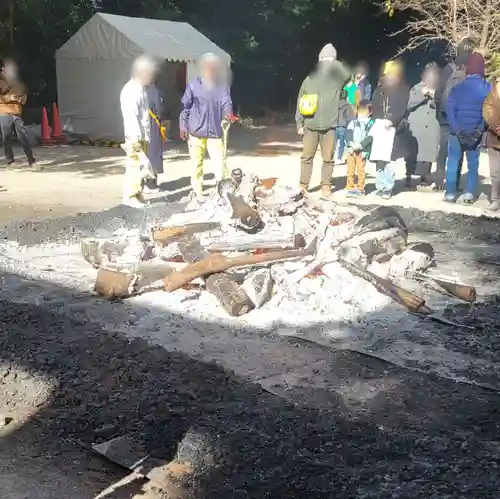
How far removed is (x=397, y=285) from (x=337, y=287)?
0.53 m

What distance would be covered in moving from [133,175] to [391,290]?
14.4ft

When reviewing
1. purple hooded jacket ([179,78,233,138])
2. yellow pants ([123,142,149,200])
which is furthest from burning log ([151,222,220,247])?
purple hooded jacket ([179,78,233,138])

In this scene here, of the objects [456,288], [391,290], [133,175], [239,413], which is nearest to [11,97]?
[133,175]

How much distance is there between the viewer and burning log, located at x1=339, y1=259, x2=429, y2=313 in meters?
5.03

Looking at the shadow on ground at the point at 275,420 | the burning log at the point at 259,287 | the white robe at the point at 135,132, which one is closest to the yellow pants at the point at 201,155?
the white robe at the point at 135,132

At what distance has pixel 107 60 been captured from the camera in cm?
1588

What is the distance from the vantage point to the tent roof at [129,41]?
15.5 m

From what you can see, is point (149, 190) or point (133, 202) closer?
point (133, 202)

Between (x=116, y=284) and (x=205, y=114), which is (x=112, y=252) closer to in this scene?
(x=116, y=284)

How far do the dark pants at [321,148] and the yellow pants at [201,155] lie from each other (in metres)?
1.15

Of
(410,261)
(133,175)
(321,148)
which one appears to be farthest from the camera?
(321,148)

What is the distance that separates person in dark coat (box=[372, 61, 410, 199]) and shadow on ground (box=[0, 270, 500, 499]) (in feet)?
18.7

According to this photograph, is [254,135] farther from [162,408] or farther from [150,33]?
[162,408]

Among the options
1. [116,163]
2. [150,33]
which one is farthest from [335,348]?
[150,33]
